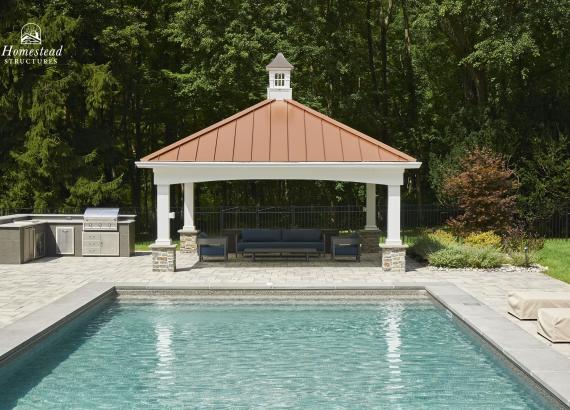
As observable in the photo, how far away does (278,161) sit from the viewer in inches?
745

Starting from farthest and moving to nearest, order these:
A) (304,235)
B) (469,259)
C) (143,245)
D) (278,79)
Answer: (143,245), (304,235), (278,79), (469,259)

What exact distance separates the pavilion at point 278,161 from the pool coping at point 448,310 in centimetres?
304

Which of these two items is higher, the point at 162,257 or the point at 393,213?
the point at 393,213

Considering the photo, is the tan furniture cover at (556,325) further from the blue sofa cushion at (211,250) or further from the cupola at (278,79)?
the cupola at (278,79)

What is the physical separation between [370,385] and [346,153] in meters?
10.5

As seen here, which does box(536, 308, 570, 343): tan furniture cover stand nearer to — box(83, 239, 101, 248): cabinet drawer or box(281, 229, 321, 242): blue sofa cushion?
box(281, 229, 321, 242): blue sofa cushion

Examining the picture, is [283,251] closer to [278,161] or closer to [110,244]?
[278,161]

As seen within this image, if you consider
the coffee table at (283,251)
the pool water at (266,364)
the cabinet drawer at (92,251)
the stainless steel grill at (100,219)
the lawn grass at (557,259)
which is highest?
the stainless steel grill at (100,219)

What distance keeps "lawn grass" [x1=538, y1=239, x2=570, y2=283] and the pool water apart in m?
5.92

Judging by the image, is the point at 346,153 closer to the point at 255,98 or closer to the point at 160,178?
the point at 160,178

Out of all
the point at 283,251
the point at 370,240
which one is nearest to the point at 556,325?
the point at 283,251

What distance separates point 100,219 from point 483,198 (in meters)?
13.0

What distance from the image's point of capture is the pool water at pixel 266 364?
29.3 feet

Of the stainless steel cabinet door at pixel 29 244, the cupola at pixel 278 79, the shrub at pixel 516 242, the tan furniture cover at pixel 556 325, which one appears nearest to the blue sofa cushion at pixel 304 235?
the cupola at pixel 278 79
